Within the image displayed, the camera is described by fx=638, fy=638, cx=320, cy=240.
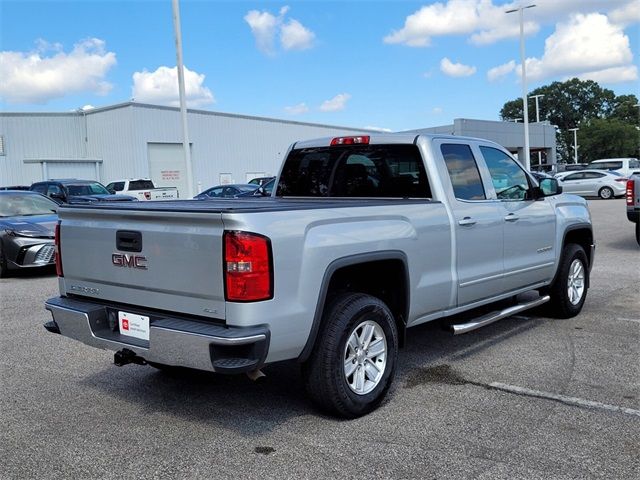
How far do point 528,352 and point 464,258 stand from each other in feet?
3.95

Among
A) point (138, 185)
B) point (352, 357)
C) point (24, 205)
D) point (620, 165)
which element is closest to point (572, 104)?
point (620, 165)

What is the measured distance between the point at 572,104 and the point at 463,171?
13297 centimetres

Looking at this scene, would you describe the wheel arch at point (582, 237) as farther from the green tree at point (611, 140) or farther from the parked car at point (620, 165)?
the green tree at point (611, 140)

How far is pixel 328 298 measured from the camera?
4.20 metres

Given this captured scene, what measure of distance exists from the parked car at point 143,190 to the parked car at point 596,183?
1690 cm

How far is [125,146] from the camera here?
117ft

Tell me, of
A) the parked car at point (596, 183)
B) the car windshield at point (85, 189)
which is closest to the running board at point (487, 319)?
the car windshield at point (85, 189)

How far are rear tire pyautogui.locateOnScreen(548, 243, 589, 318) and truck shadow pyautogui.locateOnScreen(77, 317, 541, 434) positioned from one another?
3.31 ft

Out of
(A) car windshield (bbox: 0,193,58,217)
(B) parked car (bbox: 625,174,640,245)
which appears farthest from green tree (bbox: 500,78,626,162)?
(A) car windshield (bbox: 0,193,58,217)

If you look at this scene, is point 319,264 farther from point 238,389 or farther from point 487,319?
point 487,319

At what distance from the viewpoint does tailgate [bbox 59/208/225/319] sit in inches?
143

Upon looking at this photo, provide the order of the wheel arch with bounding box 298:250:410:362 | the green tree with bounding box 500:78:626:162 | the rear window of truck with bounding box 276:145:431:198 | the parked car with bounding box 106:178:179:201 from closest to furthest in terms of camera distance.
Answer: the wheel arch with bounding box 298:250:410:362 < the rear window of truck with bounding box 276:145:431:198 < the parked car with bounding box 106:178:179:201 < the green tree with bounding box 500:78:626:162

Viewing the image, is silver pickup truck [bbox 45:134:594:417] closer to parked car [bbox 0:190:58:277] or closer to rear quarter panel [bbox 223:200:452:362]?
rear quarter panel [bbox 223:200:452:362]

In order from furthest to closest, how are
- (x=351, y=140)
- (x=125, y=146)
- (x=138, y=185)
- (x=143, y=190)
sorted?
(x=125, y=146) → (x=138, y=185) → (x=143, y=190) → (x=351, y=140)
